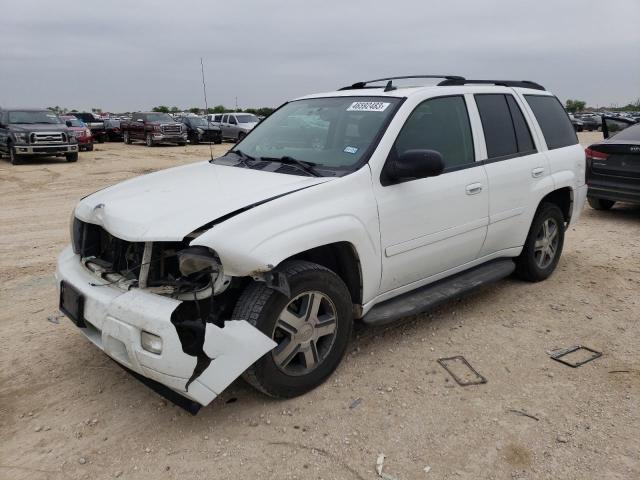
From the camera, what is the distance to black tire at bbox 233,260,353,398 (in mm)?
2826

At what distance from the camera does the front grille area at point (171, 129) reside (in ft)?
81.9

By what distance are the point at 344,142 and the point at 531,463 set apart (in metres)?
2.22

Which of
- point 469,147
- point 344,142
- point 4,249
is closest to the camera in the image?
point 344,142

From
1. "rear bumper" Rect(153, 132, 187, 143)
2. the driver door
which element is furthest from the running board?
"rear bumper" Rect(153, 132, 187, 143)

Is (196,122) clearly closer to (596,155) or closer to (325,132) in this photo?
(596,155)

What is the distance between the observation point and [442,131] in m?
3.93

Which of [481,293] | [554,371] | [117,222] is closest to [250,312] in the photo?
[117,222]

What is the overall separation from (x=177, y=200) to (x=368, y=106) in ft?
5.07

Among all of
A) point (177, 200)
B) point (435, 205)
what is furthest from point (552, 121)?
point (177, 200)

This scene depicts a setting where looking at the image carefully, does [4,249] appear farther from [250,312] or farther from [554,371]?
[554,371]

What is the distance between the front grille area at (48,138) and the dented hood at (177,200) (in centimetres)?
1468

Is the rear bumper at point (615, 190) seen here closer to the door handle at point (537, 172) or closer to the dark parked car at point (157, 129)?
the door handle at point (537, 172)

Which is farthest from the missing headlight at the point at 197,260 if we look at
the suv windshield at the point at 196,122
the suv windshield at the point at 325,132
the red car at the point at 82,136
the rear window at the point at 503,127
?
the suv windshield at the point at 196,122

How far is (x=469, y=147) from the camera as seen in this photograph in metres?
4.08
